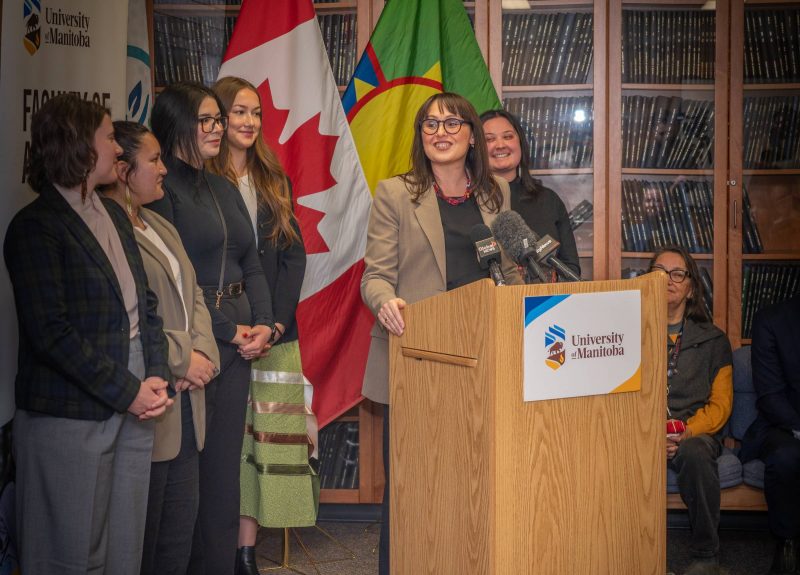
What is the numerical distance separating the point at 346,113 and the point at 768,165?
1.98 meters

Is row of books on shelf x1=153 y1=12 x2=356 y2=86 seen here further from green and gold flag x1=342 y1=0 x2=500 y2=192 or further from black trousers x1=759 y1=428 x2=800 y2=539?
black trousers x1=759 y1=428 x2=800 y2=539

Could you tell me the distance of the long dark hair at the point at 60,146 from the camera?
2.34 meters

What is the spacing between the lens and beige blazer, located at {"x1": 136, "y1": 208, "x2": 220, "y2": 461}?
262 centimetres

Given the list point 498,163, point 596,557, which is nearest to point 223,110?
point 498,163

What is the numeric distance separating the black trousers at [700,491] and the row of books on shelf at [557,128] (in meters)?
1.46

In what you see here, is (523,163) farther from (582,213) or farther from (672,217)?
(672,217)

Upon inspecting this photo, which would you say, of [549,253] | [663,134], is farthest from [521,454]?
[663,134]

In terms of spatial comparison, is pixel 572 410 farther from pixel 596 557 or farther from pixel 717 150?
pixel 717 150

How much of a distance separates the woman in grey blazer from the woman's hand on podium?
23.2 inches

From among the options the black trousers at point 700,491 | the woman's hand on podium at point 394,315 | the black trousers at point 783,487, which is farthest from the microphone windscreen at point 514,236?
the black trousers at point 783,487

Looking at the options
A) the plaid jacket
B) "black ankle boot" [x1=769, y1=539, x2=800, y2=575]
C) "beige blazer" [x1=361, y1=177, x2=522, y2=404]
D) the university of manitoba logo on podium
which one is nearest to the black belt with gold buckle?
"beige blazer" [x1=361, y1=177, x2=522, y2=404]

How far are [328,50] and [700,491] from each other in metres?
2.55

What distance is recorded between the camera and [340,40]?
173 inches

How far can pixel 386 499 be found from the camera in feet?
9.41
